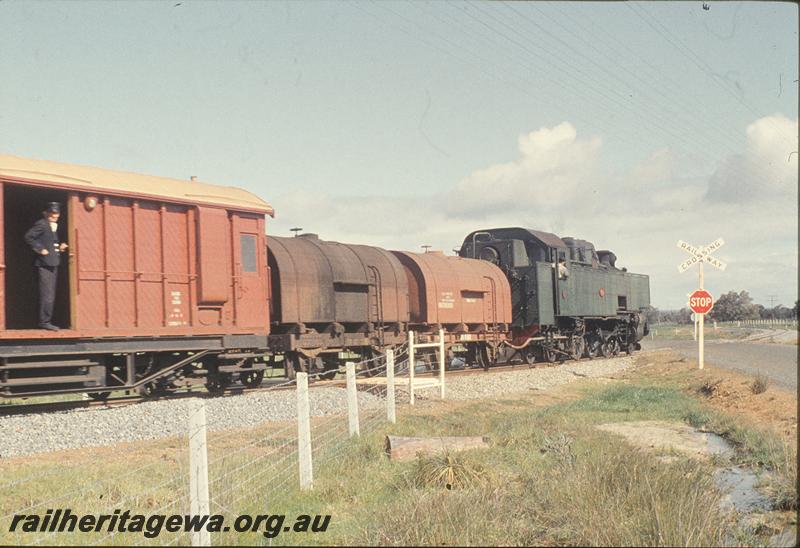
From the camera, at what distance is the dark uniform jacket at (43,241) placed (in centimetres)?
1286

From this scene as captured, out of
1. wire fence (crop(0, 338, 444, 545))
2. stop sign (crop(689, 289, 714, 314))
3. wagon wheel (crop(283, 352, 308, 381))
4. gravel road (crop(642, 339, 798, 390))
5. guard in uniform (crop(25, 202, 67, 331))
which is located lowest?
gravel road (crop(642, 339, 798, 390))

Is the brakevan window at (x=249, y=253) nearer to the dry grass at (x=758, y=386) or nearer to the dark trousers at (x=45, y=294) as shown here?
the dark trousers at (x=45, y=294)

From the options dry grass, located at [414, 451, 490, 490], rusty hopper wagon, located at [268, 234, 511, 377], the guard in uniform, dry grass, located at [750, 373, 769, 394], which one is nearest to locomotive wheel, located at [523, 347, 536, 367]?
rusty hopper wagon, located at [268, 234, 511, 377]

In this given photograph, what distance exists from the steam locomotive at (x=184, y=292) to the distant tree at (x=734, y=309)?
345ft

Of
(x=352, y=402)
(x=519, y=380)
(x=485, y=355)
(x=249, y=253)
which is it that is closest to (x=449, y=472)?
(x=352, y=402)

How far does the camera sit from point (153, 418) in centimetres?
1300

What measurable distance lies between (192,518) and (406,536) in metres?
1.64

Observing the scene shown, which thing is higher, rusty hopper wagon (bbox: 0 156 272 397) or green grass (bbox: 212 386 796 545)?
rusty hopper wagon (bbox: 0 156 272 397)

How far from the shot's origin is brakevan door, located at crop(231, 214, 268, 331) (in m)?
16.1

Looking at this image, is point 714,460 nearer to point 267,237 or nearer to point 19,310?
point 267,237

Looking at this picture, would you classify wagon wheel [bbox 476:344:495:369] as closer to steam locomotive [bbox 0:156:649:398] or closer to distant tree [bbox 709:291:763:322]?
steam locomotive [bbox 0:156:649:398]

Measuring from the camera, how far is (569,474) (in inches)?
320

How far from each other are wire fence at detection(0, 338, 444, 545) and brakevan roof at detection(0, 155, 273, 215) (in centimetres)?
446

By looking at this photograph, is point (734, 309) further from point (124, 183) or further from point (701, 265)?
point (124, 183)
